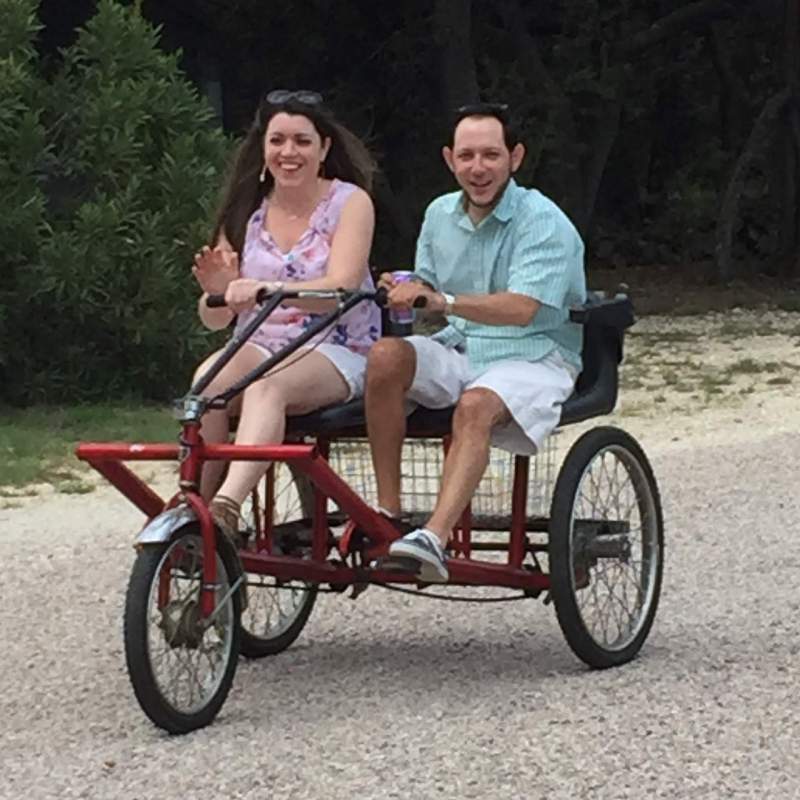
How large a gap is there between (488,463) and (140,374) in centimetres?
717

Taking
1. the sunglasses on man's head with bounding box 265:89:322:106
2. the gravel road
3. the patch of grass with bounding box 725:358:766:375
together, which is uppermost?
the sunglasses on man's head with bounding box 265:89:322:106

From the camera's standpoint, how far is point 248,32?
19.6 metres

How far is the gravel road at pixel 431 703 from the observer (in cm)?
427

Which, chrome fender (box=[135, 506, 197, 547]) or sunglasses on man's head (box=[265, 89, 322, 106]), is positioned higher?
sunglasses on man's head (box=[265, 89, 322, 106])

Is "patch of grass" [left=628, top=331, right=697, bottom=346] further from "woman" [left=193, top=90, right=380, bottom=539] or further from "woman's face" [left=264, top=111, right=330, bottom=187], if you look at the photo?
"woman's face" [left=264, top=111, right=330, bottom=187]

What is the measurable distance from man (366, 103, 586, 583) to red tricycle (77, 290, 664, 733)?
3.7 inches

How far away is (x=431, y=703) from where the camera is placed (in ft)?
16.3

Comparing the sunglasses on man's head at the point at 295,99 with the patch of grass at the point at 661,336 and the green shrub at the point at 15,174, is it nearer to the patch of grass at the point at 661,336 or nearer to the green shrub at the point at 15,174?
the green shrub at the point at 15,174

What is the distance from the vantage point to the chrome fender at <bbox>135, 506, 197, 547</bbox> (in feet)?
15.0

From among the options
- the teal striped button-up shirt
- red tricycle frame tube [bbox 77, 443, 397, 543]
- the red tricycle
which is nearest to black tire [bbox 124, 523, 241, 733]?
the red tricycle

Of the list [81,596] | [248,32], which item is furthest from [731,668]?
[248,32]

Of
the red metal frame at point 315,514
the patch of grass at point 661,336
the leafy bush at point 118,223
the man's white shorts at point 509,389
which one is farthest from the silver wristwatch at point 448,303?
the patch of grass at point 661,336

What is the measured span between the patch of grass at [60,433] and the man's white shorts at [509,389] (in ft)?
12.6

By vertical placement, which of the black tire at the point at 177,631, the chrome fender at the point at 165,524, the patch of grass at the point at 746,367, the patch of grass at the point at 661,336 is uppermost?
the chrome fender at the point at 165,524
